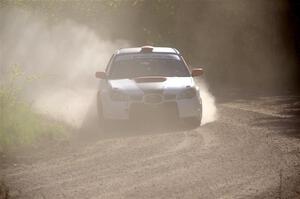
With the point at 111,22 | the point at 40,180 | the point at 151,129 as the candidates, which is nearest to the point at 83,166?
the point at 40,180

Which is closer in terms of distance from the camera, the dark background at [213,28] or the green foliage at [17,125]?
the green foliage at [17,125]

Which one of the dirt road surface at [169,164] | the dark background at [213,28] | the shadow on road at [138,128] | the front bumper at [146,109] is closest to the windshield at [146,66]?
the front bumper at [146,109]

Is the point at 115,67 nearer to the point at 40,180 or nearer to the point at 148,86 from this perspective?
the point at 148,86

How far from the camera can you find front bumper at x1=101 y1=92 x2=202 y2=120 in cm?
1602

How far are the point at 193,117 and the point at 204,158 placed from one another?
13.8 feet

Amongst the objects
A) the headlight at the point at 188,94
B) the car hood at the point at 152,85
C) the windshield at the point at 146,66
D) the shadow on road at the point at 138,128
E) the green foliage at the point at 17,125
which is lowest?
the shadow on road at the point at 138,128

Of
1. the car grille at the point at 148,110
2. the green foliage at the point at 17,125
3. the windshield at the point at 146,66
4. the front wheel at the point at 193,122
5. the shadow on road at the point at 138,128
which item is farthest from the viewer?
the windshield at the point at 146,66

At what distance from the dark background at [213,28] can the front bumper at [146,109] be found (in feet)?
52.3

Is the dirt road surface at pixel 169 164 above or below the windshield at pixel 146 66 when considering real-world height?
below

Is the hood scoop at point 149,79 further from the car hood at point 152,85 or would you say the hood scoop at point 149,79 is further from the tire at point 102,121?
the tire at point 102,121

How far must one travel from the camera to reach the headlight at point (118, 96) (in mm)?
16078

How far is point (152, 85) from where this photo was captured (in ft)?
53.1

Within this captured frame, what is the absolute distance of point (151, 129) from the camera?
16.2m

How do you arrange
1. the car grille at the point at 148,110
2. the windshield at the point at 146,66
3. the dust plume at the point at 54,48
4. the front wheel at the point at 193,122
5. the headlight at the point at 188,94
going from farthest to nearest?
1. the dust plume at the point at 54,48
2. the windshield at the point at 146,66
3. the front wheel at the point at 193,122
4. the headlight at the point at 188,94
5. the car grille at the point at 148,110
